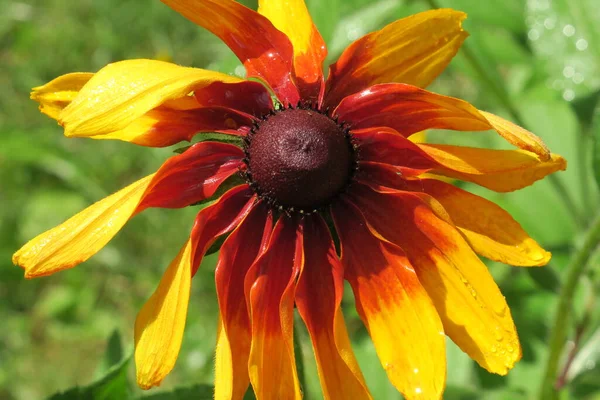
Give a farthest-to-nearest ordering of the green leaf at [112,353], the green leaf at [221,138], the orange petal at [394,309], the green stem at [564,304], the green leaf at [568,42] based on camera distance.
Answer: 1. the green leaf at [568,42]
2. the green leaf at [112,353]
3. the green stem at [564,304]
4. the green leaf at [221,138]
5. the orange petal at [394,309]

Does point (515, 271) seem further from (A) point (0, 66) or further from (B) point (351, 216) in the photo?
(A) point (0, 66)

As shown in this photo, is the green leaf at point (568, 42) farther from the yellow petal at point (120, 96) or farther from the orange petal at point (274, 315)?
the yellow petal at point (120, 96)

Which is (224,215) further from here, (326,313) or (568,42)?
(568,42)

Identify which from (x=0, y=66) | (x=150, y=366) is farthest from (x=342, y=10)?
(x=0, y=66)

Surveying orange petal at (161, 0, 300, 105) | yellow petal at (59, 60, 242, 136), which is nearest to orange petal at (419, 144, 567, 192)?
orange petal at (161, 0, 300, 105)

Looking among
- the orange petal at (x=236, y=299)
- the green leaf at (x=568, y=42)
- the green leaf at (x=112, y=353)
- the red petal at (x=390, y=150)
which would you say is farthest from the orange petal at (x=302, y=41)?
the green leaf at (x=568, y=42)

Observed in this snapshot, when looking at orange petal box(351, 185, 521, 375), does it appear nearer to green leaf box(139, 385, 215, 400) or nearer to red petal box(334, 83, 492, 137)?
red petal box(334, 83, 492, 137)
